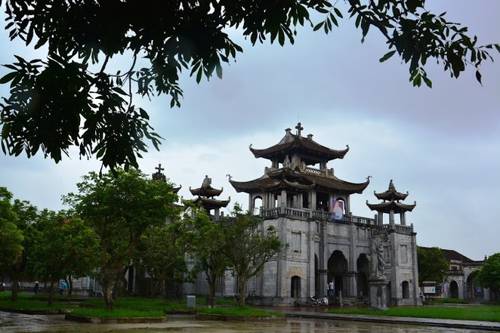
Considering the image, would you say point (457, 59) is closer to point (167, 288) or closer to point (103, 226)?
point (103, 226)

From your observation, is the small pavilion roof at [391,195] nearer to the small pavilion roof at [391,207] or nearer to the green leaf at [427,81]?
the small pavilion roof at [391,207]

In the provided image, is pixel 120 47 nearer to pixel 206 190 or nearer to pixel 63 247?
pixel 63 247

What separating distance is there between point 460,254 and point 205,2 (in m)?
106

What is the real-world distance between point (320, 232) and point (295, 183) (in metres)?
6.18

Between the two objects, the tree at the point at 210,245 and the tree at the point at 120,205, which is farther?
the tree at the point at 210,245

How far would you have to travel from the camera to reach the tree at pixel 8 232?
96.9 feet

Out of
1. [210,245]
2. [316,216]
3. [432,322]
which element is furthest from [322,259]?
[432,322]

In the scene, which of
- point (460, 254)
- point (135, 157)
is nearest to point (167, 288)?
point (135, 157)

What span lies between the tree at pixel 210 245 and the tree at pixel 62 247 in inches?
281

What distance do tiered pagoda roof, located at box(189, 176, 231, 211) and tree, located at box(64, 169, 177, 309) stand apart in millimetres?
33729

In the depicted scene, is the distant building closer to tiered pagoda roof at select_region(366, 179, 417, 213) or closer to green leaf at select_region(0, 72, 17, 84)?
tiered pagoda roof at select_region(366, 179, 417, 213)

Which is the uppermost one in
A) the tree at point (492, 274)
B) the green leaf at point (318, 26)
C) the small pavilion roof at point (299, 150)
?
the small pavilion roof at point (299, 150)

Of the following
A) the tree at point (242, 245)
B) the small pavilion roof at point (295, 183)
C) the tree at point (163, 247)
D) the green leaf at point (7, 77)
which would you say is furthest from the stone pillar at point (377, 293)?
the green leaf at point (7, 77)

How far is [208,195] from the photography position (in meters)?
63.1
